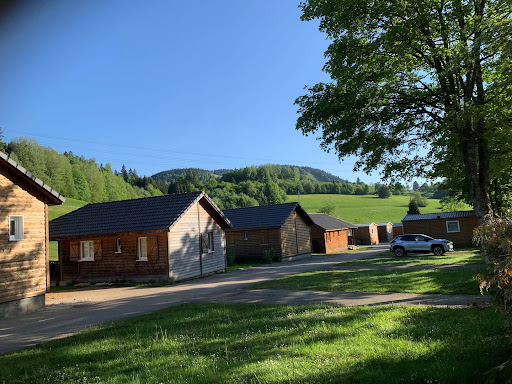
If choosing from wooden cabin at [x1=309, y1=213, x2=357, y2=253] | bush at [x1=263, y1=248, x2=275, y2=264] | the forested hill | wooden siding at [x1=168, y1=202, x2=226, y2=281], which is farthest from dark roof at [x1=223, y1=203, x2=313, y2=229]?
the forested hill

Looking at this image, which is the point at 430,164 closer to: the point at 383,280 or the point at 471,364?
the point at 383,280

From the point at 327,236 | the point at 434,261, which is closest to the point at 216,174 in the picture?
the point at 327,236

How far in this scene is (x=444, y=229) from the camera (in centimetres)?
3934

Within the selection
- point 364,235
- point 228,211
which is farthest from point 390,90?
point 364,235

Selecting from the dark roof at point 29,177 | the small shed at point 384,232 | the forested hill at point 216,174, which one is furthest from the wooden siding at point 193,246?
the forested hill at point 216,174

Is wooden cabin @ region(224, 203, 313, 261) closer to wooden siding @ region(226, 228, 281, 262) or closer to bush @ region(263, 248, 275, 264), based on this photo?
wooden siding @ region(226, 228, 281, 262)

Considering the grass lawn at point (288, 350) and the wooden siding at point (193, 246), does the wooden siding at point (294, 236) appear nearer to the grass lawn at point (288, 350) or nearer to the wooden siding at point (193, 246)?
the wooden siding at point (193, 246)

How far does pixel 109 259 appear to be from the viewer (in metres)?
21.6

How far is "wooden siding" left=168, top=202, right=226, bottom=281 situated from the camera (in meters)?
20.4

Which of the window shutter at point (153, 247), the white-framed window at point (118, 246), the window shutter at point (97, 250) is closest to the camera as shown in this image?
the window shutter at point (153, 247)

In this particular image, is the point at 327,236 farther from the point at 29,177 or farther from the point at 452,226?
the point at 29,177

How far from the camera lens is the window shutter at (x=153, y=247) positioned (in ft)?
66.5

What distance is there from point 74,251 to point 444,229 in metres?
35.9

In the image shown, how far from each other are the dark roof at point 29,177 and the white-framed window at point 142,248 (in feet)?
21.4
